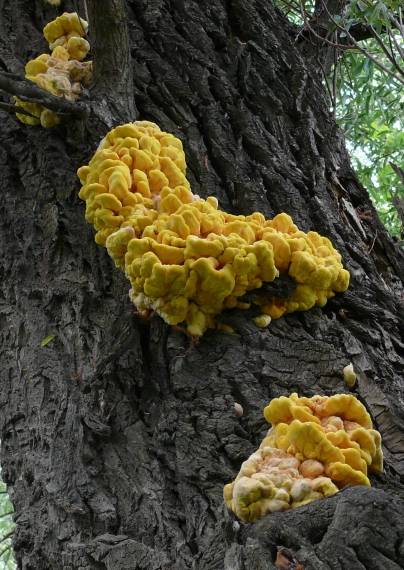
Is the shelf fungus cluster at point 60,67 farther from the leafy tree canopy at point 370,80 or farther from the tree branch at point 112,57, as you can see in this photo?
the leafy tree canopy at point 370,80

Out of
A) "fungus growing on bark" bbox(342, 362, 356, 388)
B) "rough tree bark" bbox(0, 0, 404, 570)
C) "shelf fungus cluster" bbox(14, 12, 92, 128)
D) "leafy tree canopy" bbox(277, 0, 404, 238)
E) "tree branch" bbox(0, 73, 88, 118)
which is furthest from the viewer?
"leafy tree canopy" bbox(277, 0, 404, 238)

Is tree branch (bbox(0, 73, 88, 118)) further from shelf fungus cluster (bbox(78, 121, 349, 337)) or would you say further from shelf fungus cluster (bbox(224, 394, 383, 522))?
shelf fungus cluster (bbox(224, 394, 383, 522))

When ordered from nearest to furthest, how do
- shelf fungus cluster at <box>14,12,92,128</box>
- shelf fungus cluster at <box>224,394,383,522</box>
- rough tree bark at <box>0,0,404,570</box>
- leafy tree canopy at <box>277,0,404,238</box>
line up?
shelf fungus cluster at <box>224,394,383,522</box>, rough tree bark at <box>0,0,404,570</box>, shelf fungus cluster at <box>14,12,92,128</box>, leafy tree canopy at <box>277,0,404,238</box>

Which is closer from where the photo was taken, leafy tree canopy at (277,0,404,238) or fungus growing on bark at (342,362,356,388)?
fungus growing on bark at (342,362,356,388)

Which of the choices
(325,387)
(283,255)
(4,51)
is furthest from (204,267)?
(4,51)

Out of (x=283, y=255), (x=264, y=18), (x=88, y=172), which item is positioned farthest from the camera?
(x=264, y=18)

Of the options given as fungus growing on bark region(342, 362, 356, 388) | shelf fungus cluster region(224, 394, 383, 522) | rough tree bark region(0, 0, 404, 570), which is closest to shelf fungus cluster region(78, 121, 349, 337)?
rough tree bark region(0, 0, 404, 570)

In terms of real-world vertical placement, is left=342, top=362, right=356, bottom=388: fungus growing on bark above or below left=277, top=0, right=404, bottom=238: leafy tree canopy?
below

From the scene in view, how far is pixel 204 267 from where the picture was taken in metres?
1.58

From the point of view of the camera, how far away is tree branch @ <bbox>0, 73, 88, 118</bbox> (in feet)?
6.05

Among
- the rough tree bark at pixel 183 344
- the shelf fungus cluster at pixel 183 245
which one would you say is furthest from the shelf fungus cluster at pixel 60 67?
the shelf fungus cluster at pixel 183 245

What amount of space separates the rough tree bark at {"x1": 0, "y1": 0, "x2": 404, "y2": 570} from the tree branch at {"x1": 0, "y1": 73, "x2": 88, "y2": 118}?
78 millimetres

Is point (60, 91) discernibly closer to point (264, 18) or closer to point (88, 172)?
point (88, 172)

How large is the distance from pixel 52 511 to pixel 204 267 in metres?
0.66
